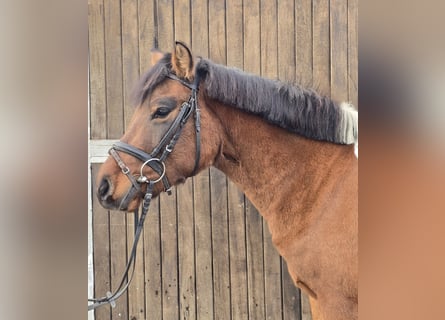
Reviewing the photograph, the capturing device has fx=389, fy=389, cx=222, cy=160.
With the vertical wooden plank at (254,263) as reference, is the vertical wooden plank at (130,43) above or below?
above

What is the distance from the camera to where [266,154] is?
1.17m

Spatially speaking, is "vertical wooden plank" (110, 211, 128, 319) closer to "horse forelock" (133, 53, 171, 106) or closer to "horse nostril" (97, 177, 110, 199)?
"horse nostril" (97, 177, 110, 199)

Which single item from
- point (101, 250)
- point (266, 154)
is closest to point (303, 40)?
point (266, 154)

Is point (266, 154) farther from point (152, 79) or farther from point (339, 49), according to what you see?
point (339, 49)

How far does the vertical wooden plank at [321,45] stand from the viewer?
144cm

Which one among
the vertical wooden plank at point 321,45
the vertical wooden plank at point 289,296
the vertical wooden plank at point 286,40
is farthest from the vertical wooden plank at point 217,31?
the vertical wooden plank at point 289,296

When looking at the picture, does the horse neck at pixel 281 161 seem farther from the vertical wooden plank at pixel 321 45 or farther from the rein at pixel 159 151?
the vertical wooden plank at pixel 321 45

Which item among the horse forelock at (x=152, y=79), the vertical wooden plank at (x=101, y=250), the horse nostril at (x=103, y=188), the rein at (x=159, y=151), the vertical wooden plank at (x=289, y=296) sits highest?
the horse forelock at (x=152, y=79)

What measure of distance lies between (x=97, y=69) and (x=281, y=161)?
2.62ft

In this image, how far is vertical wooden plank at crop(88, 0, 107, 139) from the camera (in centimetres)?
145

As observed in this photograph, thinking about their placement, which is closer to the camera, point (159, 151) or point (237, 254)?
point (159, 151)
